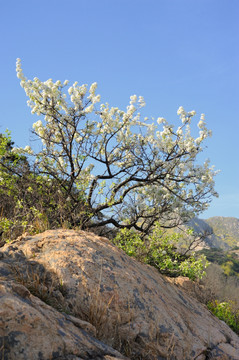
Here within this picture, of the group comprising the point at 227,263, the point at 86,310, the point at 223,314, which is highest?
the point at 86,310

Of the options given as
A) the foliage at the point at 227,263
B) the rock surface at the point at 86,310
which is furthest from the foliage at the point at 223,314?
the foliage at the point at 227,263

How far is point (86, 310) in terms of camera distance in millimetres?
4547

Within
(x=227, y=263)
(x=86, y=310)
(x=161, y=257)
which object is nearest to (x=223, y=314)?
(x=161, y=257)

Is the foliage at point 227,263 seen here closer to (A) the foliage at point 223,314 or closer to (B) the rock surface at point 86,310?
(A) the foliage at point 223,314

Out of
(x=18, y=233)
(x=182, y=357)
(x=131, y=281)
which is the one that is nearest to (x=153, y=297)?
(x=131, y=281)

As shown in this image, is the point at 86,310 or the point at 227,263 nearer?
the point at 86,310

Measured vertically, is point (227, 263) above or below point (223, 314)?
above

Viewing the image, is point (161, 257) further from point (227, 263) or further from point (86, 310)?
point (227, 263)

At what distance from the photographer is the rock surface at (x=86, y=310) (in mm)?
3086

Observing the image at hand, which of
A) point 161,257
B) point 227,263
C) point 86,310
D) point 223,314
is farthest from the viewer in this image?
point 227,263

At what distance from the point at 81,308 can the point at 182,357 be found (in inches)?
71.6

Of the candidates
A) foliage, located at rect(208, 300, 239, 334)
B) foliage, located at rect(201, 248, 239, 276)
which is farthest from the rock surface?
foliage, located at rect(201, 248, 239, 276)

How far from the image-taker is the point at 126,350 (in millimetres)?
4387

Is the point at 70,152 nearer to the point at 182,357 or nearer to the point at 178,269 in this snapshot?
the point at 178,269
